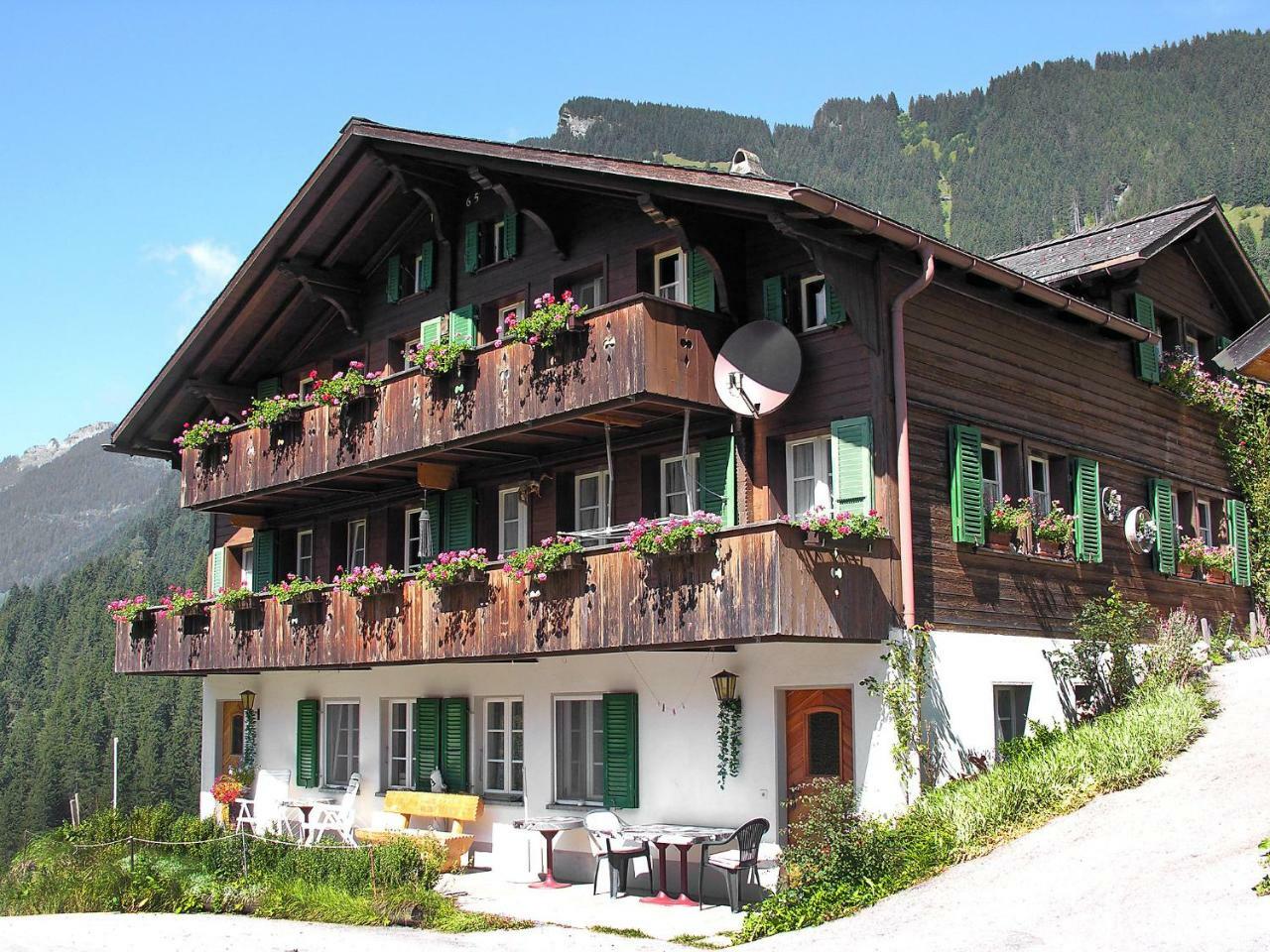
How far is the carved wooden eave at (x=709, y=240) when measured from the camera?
60.3ft

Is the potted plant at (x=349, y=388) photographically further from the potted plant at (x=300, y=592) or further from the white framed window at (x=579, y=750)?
the white framed window at (x=579, y=750)

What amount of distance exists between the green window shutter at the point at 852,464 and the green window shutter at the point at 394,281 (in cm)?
924

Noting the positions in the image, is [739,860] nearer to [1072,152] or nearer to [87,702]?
[87,702]

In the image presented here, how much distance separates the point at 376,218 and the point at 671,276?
257 inches

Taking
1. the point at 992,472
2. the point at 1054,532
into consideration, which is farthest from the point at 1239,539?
the point at 992,472

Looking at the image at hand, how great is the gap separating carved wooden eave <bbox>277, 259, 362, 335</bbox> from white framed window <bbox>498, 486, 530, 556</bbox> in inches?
188

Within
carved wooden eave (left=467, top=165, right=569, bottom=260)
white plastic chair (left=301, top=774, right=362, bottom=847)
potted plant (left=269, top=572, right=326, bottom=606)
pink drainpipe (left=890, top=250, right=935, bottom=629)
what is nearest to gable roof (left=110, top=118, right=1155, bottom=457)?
carved wooden eave (left=467, top=165, right=569, bottom=260)

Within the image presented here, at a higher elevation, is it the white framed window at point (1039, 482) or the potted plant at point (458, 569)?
the white framed window at point (1039, 482)

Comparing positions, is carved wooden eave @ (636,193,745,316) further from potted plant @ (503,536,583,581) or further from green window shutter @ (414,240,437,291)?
green window shutter @ (414,240,437,291)

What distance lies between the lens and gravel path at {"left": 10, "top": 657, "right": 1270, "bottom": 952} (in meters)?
12.1

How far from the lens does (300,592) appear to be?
73.6 feet

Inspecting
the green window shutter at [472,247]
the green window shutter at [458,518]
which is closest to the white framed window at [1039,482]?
the green window shutter at [458,518]

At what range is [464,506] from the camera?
22.5 metres

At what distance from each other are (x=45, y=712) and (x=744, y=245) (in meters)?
106
